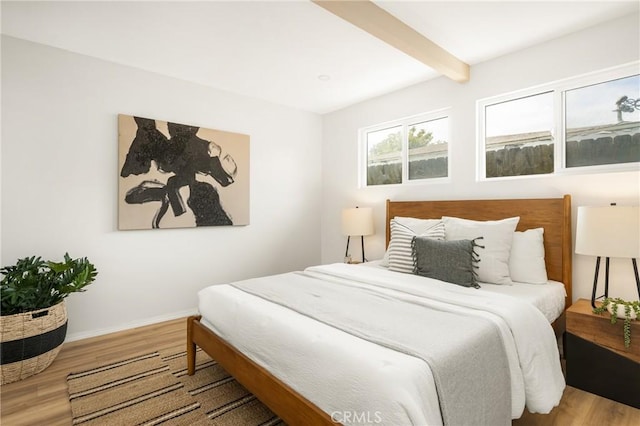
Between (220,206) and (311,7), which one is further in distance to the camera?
(220,206)

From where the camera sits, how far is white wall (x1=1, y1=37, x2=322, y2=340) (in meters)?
2.65

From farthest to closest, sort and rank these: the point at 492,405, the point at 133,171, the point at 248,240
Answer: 1. the point at 248,240
2. the point at 133,171
3. the point at 492,405

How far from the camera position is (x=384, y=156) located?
13.5 feet

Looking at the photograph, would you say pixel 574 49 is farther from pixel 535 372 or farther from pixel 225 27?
pixel 225 27

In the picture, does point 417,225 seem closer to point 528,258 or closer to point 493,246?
point 493,246

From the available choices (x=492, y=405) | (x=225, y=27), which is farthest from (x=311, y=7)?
(x=492, y=405)

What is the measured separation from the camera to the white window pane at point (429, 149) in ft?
11.5

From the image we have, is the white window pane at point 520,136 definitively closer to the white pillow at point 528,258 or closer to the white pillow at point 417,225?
the white pillow at point 528,258

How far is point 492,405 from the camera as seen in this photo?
4.52 feet

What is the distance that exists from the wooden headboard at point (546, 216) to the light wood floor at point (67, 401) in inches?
31.5

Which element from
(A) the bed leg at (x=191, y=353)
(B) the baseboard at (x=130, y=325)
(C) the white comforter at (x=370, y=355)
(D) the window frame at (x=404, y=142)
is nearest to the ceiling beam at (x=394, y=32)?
(D) the window frame at (x=404, y=142)

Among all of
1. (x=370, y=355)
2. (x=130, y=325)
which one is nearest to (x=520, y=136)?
(x=370, y=355)

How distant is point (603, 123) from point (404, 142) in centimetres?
181

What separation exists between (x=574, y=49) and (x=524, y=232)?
149 cm
